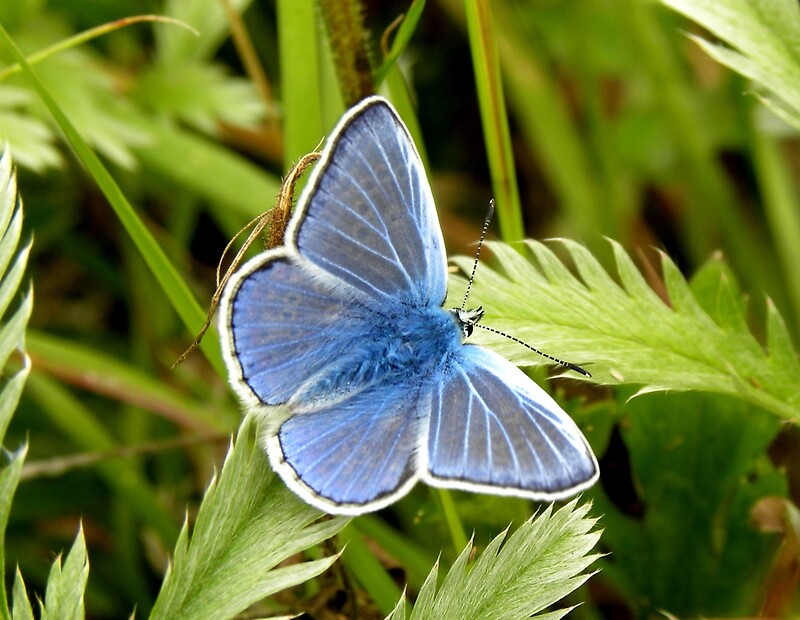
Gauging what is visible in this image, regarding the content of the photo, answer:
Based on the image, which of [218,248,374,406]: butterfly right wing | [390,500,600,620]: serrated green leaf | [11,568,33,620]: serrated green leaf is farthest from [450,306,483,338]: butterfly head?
[11,568,33,620]: serrated green leaf

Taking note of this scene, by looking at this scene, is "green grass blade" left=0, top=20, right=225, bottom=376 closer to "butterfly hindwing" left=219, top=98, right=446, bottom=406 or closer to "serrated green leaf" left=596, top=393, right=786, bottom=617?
"butterfly hindwing" left=219, top=98, right=446, bottom=406

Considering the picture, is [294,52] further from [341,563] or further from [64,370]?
[64,370]

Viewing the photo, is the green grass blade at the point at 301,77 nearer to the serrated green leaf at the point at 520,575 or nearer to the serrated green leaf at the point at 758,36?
the serrated green leaf at the point at 758,36

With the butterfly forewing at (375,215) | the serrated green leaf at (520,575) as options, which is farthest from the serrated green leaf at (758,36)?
the serrated green leaf at (520,575)

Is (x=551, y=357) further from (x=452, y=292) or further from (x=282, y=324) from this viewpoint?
(x=282, y=324)

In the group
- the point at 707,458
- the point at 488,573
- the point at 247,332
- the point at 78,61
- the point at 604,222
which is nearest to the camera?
the point at 488,573

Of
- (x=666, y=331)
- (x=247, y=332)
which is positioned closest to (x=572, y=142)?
(x=666, y=331)

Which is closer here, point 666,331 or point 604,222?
point 666,331
